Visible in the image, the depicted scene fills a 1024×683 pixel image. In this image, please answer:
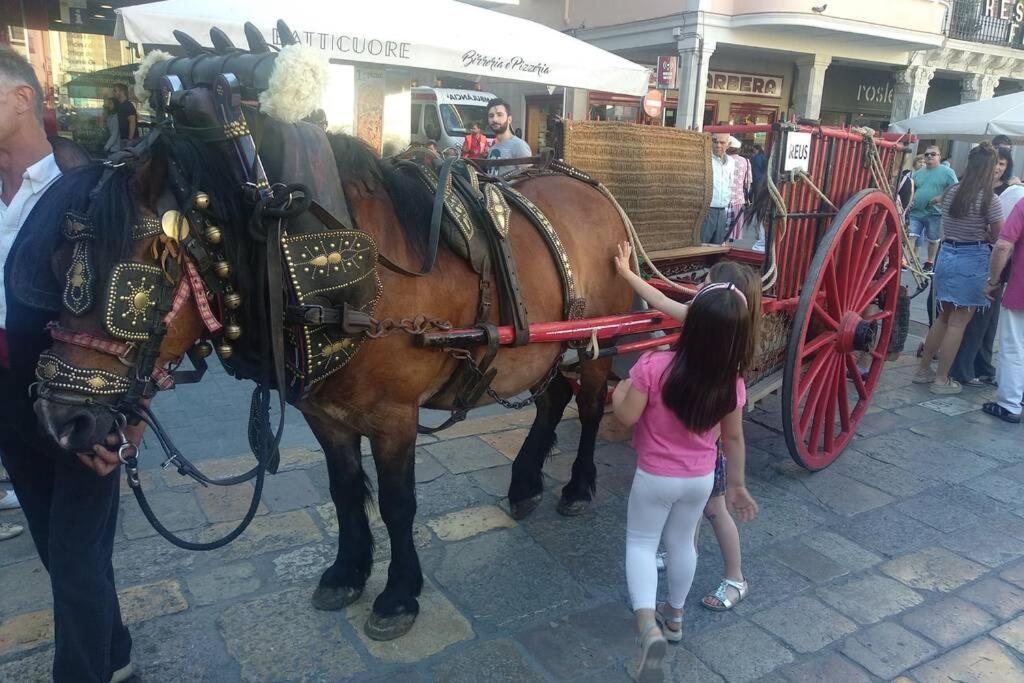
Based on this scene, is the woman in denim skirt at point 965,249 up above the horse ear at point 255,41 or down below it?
below

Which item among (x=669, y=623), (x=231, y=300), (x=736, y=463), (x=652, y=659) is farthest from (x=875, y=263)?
(x=231, y=300)

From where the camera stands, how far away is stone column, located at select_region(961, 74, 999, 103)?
64.3 feet

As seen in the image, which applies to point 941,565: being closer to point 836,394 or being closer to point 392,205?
point 836,394

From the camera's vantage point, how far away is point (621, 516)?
11.5 feet

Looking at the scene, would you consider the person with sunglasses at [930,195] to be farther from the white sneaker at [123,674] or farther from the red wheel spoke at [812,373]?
the white sneaker at [123,674]

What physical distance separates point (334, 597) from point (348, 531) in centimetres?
25

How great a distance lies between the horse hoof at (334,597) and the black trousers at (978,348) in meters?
4.91

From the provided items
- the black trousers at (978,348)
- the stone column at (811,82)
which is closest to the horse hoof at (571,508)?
the black trousers at (978,348)

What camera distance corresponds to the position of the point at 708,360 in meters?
2.21

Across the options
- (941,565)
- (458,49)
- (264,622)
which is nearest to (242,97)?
(264,622)

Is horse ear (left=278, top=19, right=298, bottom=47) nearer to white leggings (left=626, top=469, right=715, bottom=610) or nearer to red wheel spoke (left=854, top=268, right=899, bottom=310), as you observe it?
white leggings (left=626, top=469, right=715, bottom=610)

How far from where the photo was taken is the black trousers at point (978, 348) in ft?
18.1

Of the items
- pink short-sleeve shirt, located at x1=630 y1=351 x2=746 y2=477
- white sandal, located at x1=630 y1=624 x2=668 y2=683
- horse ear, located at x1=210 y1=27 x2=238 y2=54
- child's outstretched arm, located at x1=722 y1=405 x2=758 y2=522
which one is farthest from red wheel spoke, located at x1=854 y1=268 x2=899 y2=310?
horse ear, located at x1=210 y1=27 x2=238 y2=54

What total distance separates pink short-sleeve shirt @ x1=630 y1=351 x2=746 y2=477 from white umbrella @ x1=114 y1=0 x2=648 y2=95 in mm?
3375
